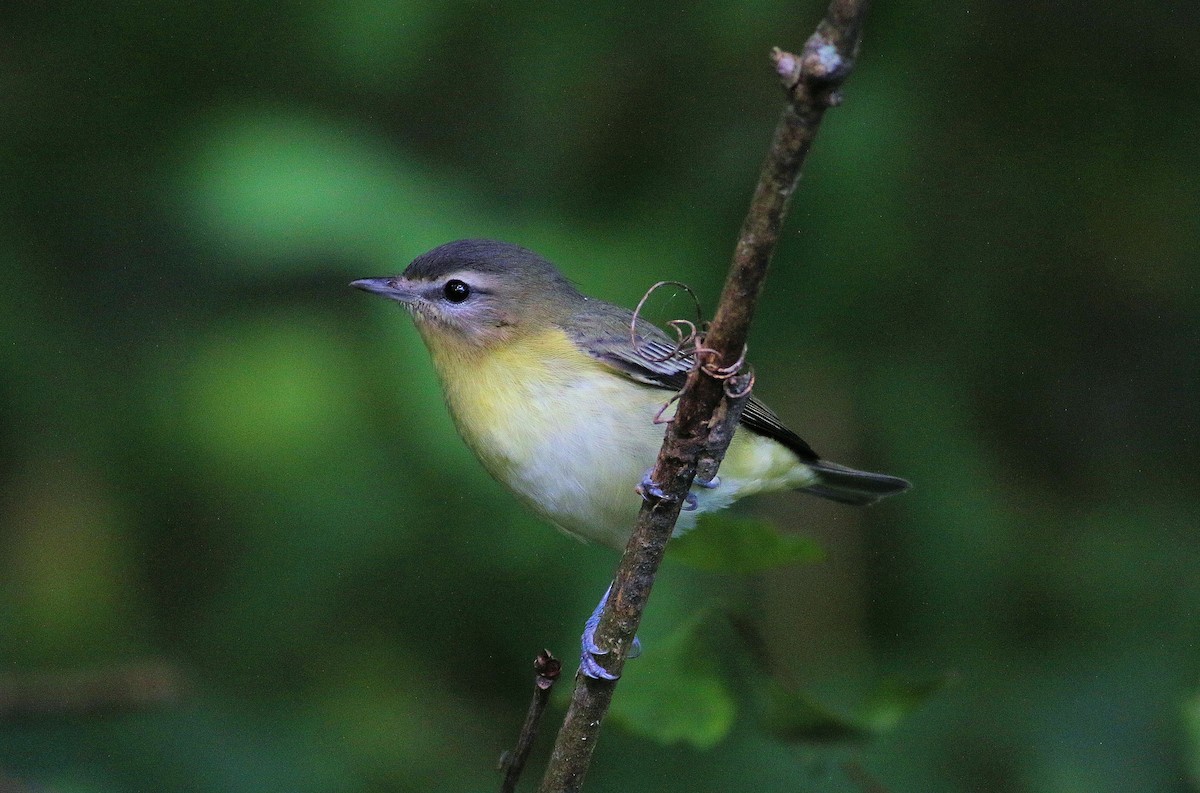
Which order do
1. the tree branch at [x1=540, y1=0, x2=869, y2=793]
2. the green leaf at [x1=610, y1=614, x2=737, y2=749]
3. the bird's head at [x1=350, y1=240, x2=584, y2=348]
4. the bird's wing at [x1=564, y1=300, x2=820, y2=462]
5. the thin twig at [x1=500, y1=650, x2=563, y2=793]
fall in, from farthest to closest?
the bird's head at [x1=350, y1=240, x2=584, y2=348]
the bird's wing at [x1=564, y1=300, x2=820, y2=462]
the green leaf at [x1=610, y1=614, x2=737, y2=749]
the thin twig at [x1=500, y1=650, x2=563, y2=793]
the tree branch at [x1=540, y1=0, x2=869, y2=793]

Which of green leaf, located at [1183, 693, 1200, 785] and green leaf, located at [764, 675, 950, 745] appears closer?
green leaf, located at [764, 675, 950, 745]

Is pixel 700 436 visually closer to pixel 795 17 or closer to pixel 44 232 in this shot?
pixel 795 17

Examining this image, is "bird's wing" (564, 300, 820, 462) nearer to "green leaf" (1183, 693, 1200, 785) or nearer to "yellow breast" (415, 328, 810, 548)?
"yellow breast" (415, 328, 810, 548)

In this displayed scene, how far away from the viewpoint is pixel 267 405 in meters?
4.27

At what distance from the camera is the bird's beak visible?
4008mm

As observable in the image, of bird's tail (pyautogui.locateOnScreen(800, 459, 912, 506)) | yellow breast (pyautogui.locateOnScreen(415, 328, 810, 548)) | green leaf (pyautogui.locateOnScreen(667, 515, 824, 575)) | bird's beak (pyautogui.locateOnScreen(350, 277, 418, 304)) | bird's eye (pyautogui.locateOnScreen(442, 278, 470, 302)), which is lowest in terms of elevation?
green leaf (pyautogui.locateOnScreen(667, 515, 824, 575))

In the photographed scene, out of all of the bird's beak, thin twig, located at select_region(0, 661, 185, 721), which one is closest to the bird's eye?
the bird's beak

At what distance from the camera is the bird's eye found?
4.05m

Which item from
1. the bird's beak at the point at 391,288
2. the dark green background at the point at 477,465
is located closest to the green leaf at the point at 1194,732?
the dark green background at the point at 477,465

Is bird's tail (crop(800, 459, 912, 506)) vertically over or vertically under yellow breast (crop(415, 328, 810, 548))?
over

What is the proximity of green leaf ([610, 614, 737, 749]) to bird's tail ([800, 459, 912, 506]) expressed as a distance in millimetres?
1355

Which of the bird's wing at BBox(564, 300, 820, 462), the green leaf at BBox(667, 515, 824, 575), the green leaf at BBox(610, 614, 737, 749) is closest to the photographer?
the green leaf at BBox(667, 515, 824, 575)

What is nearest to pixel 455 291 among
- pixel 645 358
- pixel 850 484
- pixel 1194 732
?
pixel 645 358

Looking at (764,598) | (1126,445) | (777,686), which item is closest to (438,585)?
(764,598)
